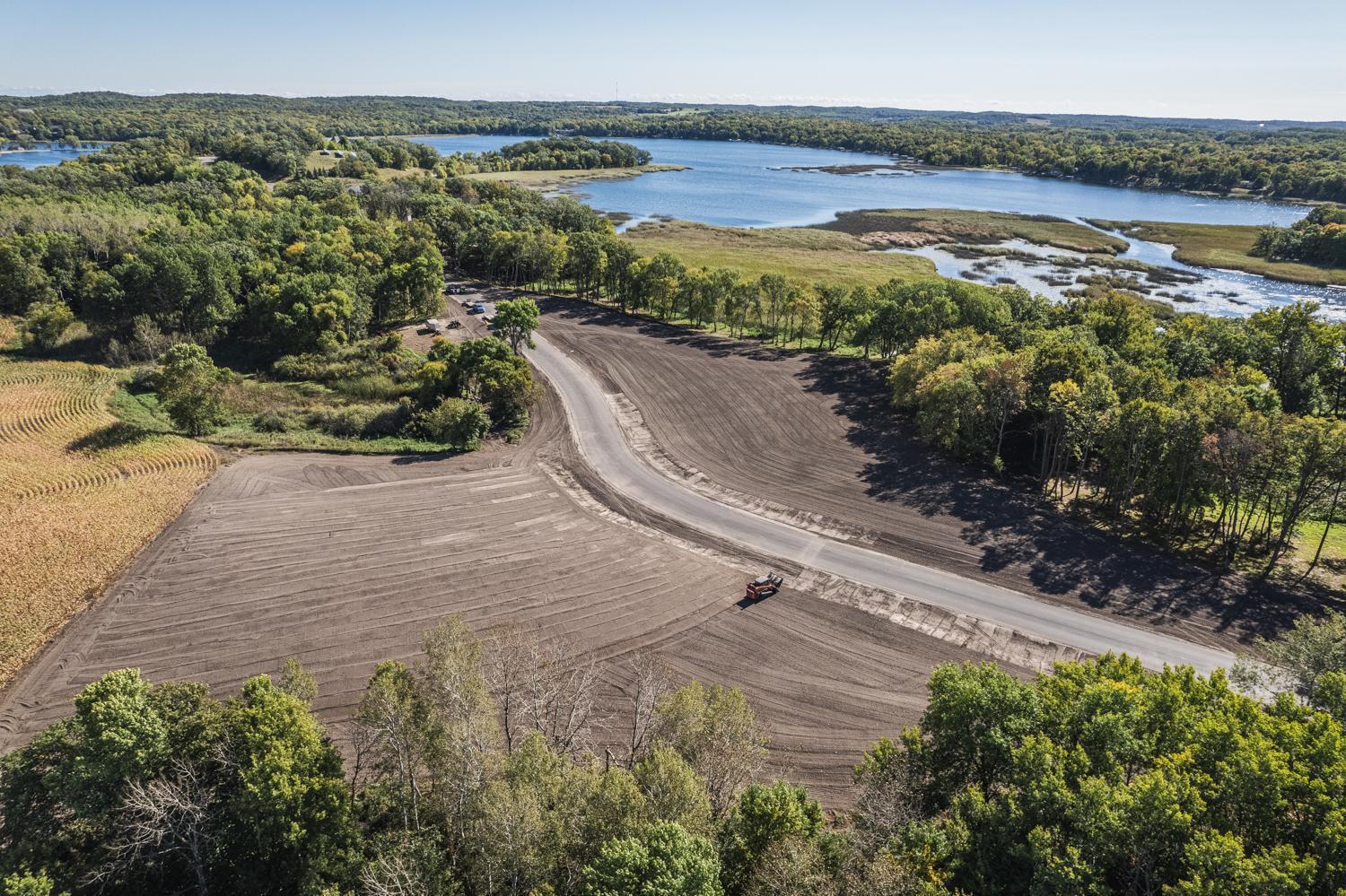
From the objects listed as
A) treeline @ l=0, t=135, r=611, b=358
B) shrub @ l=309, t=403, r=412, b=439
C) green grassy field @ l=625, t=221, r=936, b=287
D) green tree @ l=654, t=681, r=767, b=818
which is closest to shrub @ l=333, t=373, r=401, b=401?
shrub @ l=309, t=403, r=412, b=439

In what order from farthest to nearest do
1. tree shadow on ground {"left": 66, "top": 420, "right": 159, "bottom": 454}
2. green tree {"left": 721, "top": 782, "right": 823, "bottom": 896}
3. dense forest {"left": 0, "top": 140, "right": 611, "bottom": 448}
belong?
dense forest {"left": 0, "top": 140, "right": 611, "bottom": 448} < tree shadow on ground {"left": 66, "top": 420, "right": 159, "bottom": 454} < green tree {"left": 721, "top": 782, "right": 823, "bottom": 896}

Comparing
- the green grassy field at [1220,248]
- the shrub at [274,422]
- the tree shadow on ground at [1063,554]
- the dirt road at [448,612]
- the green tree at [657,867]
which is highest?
the green grassy field at [1220,248]

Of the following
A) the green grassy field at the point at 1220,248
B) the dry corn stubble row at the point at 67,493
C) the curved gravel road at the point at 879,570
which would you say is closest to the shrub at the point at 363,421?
the dry corn stubble row at the point at 67,493

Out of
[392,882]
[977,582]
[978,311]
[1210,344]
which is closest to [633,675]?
[392,882]

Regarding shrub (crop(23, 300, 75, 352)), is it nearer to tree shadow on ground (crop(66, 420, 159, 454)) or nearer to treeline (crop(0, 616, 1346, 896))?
tree shadow on ground (crop(66, 420, 159, 454))

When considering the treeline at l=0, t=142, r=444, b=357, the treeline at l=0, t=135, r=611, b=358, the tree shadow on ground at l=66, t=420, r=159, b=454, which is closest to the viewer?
the tree shadow on ground at l=66, t=420, r=159, b=454

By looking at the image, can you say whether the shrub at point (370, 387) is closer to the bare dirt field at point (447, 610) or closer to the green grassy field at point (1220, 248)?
the bare dirt field at point (447, 610)
